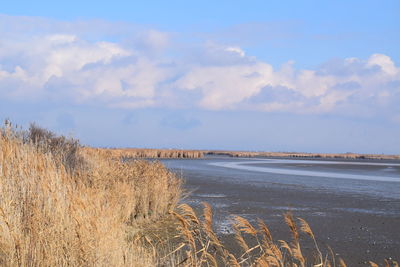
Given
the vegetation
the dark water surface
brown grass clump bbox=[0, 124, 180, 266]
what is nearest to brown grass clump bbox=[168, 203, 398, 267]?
the vegetation

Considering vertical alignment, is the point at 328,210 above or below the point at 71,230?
below

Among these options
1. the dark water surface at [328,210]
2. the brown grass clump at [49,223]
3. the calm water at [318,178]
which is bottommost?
the dark water surface at [328,210]

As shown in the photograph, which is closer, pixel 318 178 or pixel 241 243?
pixel 241 243

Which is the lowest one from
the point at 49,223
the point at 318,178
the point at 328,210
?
the point at 328,210

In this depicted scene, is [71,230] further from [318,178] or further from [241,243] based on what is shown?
[318,178]

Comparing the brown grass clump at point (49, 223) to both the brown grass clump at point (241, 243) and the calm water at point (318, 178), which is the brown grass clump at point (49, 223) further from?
the calm water at point (318, 178)

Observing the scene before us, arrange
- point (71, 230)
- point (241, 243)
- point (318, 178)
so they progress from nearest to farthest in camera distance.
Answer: point (241, 243) < point (71, 230) < point (318, 178)

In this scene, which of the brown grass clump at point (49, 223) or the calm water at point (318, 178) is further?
the calm water at point (318, 178)

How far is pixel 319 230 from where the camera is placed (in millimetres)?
12773

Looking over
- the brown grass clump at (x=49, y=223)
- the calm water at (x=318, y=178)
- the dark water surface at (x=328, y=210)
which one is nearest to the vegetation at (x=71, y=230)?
the brown grass clump at (x=49, y=223)

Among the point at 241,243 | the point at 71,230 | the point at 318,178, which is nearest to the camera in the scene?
the point at 241,243

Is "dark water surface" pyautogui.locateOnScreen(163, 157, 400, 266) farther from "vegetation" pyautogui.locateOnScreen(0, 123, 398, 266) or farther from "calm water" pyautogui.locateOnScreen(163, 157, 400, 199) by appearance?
"vegetation" pyautogui.locateOnScreen(0, 123, 398, 266)

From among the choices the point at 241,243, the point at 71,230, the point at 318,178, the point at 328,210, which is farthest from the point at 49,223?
the point at 318,178

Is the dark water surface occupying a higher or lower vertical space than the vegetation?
lower
